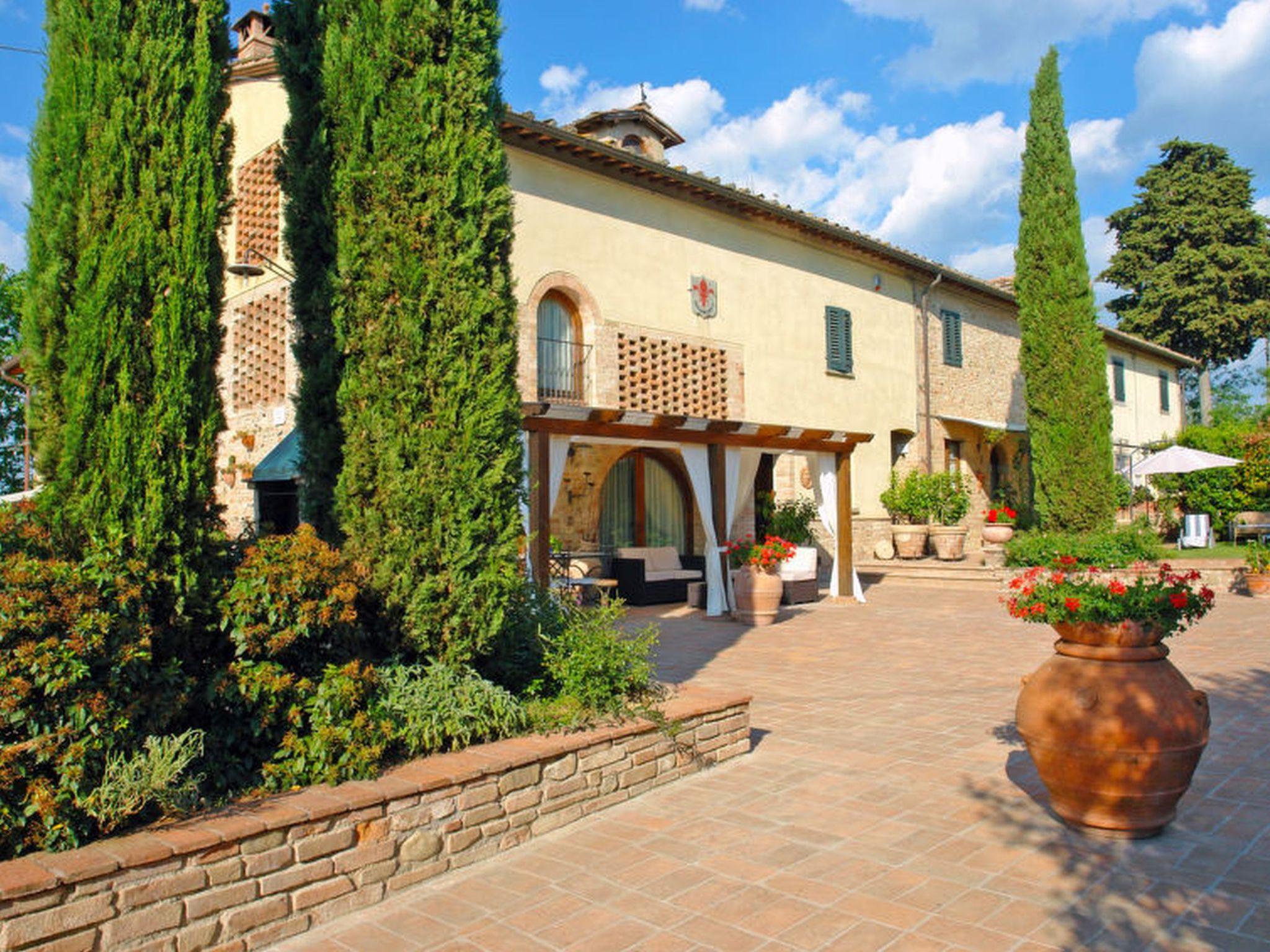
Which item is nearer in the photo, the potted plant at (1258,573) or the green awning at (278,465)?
the green awning at (278,465)

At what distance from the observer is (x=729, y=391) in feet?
47.4

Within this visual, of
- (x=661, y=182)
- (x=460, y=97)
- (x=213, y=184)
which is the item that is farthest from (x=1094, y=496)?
(x=213, y=184)

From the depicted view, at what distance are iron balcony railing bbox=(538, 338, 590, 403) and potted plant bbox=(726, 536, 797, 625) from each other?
11.0 feet

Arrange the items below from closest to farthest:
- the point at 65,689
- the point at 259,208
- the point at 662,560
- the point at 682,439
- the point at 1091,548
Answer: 1. the point at 65,689
2. the point at 682,439
3. the point at 259,208
4. the point at 662,560
5. the point at 1091,548

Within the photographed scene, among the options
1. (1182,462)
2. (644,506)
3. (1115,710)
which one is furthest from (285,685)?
(1182,462)

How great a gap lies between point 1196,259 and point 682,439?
24.4 metres

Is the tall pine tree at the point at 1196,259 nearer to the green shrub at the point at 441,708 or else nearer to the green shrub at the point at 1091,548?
the green shrub at the point at 1091,548

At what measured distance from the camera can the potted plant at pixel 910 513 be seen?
16594 millimetres

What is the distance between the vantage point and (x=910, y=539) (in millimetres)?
16578

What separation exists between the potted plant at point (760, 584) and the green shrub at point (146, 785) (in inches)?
313

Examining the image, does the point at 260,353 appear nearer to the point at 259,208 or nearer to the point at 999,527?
the point at 259,208

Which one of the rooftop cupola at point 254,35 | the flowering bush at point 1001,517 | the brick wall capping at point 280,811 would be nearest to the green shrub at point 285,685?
the brick wall capping at point 280,811

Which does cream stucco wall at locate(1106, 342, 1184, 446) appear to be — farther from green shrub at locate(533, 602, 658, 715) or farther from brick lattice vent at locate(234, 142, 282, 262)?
green shrub at locate(533, 602, 658, 715)

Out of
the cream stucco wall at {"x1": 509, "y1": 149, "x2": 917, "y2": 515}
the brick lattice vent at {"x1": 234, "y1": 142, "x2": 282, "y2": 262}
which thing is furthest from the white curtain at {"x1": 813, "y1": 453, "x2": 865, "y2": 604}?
the brick lattice vent at {"x1": 234, "y1": 142, "x2": 282, "y2": 262}
